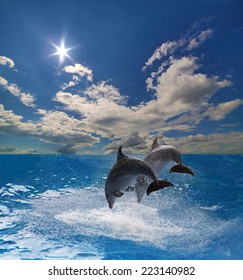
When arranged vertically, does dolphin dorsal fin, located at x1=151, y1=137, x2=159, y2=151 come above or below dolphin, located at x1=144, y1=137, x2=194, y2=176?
above

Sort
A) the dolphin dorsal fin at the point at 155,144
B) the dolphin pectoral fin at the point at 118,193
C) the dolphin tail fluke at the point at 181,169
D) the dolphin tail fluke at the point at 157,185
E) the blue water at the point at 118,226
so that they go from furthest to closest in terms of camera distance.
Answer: the blue water at the point at 118,226, the dolphin dorsal fin at the point at 155,144, the dolphin pectoral fin at the point at 118,193, the dolphin tail fluke at the point at 181,169, the dolphin tail fluke at the point at 157,185

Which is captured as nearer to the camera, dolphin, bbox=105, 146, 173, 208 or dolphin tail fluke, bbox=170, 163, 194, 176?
dolphin, bbox=105, 146, 173, 208

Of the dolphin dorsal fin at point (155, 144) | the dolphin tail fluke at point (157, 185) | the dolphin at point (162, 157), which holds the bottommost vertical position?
the dolphin tail fluke at point (157, 185)

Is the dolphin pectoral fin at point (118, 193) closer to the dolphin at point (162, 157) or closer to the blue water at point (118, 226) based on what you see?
the dolphin at point (162, 157)

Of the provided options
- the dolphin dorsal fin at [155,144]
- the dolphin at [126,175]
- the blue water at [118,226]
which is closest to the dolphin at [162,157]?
the dolphin dorsal fin at [155,144]

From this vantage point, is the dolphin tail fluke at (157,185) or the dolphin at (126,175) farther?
the dolphin at (126,175)

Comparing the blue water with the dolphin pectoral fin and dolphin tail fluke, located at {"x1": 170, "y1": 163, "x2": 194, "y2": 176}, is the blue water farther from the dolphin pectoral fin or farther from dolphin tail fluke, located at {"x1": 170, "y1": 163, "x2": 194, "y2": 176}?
dolphin tail fluke, located at {"x1": 170, "y1": 163, "x2": 194, "y2": 176}

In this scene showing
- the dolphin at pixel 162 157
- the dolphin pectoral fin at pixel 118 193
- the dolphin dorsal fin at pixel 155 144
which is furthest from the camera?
the dolphin dorsal fin at pixel 155 144

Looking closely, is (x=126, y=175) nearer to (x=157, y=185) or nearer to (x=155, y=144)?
(x=157, y=185)

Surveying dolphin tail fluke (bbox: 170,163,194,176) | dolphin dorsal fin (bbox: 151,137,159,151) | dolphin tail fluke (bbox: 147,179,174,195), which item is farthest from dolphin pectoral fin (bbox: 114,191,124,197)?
dolphin dorsal fin (bbox: 151,137,159,151)

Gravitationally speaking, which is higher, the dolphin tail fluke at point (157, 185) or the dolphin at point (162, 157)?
the dolphin at point (162, 157)

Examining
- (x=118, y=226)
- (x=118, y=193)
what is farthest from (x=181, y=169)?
(x=118, y=226)

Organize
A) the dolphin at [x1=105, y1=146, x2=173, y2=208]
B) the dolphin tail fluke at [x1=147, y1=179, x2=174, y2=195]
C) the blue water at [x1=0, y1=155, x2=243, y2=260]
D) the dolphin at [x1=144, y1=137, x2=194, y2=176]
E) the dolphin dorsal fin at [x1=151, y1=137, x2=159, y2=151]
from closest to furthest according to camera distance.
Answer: the dolphin tail fluke at [x1=147, y1=179, x2=174, y2=195]
the dolphin at [x1=105, y1=146, x2=173, y2=208]
the dolphin at [x1=144, y1=137, x2=194, y2=176]
the dolphin dorsal fin at [x1=151, y1=137, x2=159, y2=151]
the blue water at [x1=0, y1=155, x2=243, y2=260]
